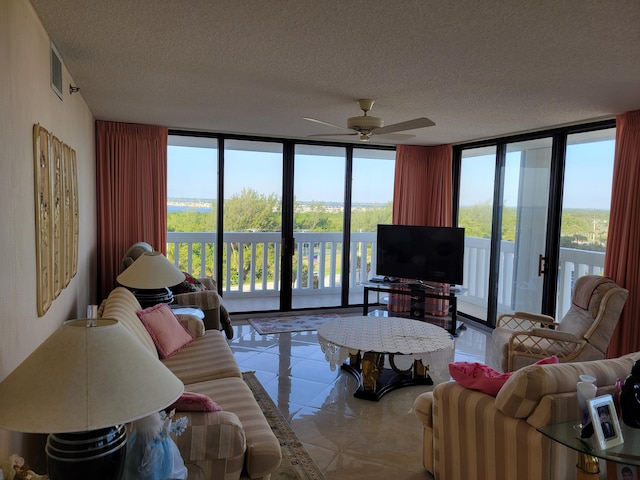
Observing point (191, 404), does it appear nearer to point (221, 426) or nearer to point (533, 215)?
point (221, 426)

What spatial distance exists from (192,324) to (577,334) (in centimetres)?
313

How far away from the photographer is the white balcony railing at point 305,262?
6.12 meters

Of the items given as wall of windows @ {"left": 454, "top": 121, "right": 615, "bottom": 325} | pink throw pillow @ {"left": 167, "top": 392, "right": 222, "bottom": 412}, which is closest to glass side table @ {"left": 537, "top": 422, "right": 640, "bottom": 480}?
pink throw pillow @ {"left": 167, "top": 392, "right": 222, "bottom": 412}

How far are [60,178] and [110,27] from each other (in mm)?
923

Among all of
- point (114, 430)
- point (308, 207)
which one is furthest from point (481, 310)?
point (114, 430)

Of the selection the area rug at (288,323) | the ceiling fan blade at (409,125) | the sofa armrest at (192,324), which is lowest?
the area rug at (288,323)

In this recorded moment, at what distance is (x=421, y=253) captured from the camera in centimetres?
608

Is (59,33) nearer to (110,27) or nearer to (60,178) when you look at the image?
(110,27)

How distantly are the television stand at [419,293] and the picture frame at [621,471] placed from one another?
353 centimetres

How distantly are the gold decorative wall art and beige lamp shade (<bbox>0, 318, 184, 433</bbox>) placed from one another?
97cm

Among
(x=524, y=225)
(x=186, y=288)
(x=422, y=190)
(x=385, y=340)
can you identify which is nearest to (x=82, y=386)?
(x=385, y=340)

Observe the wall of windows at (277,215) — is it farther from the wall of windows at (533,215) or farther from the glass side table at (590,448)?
the glass side table at (590,448)

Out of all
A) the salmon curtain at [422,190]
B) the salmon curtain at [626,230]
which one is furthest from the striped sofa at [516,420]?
the salmon curtain at [422,190]

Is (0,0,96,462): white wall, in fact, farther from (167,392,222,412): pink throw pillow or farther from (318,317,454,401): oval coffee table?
(318,317,454,401): oval coffee table
